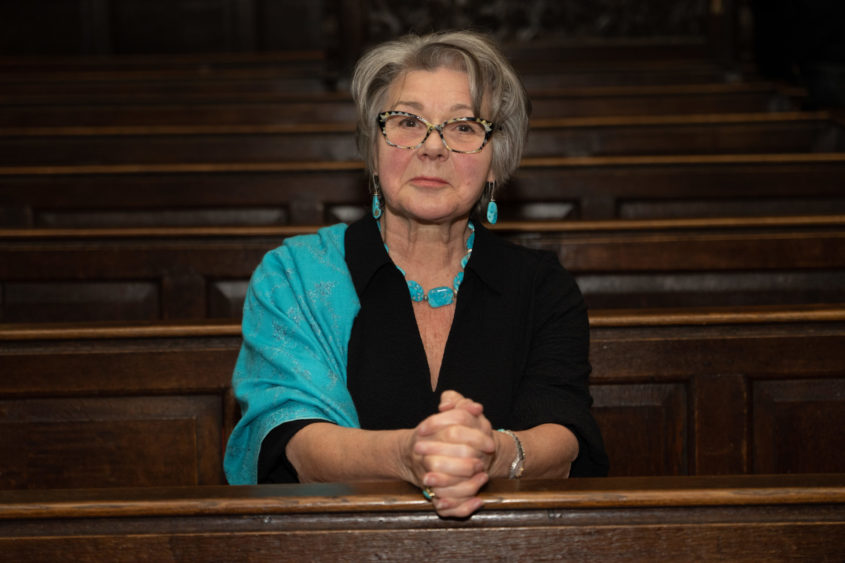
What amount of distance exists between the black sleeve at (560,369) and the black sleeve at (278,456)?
0.70 feet

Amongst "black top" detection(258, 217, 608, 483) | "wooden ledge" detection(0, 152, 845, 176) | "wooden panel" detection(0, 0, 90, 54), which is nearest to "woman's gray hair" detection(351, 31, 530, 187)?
"black top" detection(258, 217, 608, 483)

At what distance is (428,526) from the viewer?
59 centimetres

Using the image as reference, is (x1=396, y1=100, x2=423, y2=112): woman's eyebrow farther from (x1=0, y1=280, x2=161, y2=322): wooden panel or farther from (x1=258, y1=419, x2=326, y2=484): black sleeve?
(x1=0, y1=280, x2=161, y2=322): wooden panel

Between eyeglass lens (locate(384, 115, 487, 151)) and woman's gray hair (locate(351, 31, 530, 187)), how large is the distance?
0.02 metres

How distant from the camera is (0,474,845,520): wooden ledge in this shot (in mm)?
581

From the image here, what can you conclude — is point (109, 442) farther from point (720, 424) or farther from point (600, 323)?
point (720, 424)

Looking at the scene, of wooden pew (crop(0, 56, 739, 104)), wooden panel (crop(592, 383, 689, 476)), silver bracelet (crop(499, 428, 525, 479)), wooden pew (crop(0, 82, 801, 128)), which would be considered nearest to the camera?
silver bracelet (crop(499, 428, 525, 479))

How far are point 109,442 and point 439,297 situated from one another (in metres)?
0.40

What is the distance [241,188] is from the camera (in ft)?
5.33

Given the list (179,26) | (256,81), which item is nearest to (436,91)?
(256,81)

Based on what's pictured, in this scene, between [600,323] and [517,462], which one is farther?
[600,323]

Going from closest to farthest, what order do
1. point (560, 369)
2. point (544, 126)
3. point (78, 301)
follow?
point (560, 369) → point (78, 301) → point (544, 126)

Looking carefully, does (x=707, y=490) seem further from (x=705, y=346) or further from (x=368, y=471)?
(x=705, y=346)

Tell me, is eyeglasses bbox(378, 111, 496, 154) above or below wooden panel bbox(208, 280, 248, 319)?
above
